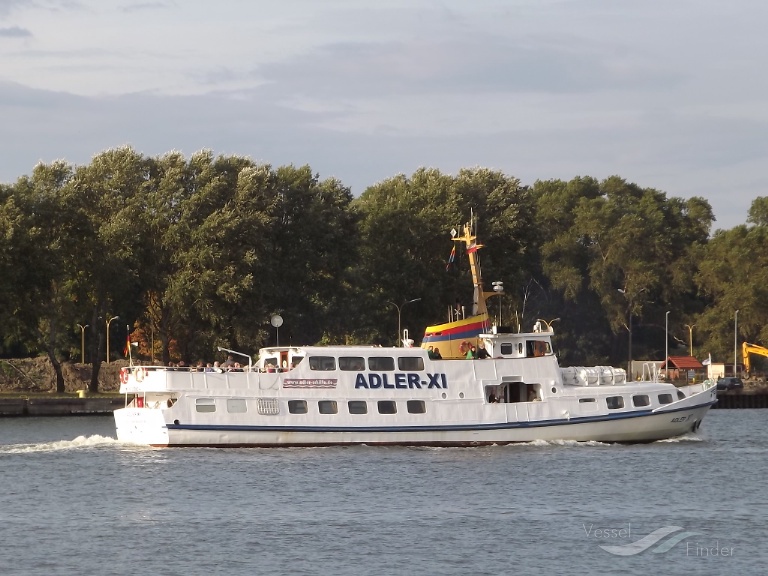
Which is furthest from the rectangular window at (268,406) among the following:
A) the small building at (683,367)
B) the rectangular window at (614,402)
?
the small building at (683,367)

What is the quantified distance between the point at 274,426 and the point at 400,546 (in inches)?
759

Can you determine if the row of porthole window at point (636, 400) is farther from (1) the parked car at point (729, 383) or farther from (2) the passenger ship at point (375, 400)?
(1) the parked car at point (729, 383)

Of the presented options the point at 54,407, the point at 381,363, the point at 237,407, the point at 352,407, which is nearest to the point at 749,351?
the point at 54,407

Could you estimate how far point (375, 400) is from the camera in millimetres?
54812

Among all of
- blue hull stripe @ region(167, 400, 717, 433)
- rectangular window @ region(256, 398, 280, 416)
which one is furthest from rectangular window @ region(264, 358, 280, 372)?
blue hull stripe @ region(167, 400, 717, 433)

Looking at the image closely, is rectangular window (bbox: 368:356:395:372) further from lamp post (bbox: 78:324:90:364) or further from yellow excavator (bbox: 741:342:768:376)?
yellow excavator (bbox: 741:342:768:376)

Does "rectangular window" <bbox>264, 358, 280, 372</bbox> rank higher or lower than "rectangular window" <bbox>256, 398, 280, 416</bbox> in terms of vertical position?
higher

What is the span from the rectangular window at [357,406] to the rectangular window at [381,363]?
4.65 ft

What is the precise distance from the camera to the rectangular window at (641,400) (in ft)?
186

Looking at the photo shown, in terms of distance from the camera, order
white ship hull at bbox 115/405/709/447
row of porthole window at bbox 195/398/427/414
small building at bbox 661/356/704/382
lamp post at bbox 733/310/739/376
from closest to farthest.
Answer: white ship hull at bbox 115/405/709/447, row of porthole window at bbox 195/398/427/414, small building at bbox 661/356/704/382, lamp post at bbox 733/310/739/376

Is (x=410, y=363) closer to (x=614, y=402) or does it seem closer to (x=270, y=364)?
(x=270, y=364)

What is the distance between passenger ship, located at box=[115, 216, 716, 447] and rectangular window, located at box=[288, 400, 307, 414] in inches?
1.5

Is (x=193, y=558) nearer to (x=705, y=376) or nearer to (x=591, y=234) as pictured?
(x=705, y=376)

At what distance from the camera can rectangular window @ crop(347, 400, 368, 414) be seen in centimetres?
5484
